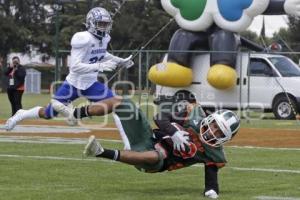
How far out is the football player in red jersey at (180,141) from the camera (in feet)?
24.7

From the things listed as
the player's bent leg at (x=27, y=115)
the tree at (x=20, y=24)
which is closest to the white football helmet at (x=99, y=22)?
the player's bent leg at (x=27, y=115)

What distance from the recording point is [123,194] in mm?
7613

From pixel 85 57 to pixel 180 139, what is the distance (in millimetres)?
3773

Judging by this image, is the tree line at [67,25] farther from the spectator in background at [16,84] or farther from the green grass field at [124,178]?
the green grass field at [124,178]

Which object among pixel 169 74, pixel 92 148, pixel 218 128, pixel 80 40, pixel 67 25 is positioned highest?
pixel 67 25

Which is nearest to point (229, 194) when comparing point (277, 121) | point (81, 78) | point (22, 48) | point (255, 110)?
point (81, 78)

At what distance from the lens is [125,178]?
8867 mm

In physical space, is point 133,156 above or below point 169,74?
below

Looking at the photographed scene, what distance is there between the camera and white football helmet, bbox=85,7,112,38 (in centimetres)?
1066

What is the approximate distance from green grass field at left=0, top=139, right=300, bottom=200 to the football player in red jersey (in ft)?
0.94

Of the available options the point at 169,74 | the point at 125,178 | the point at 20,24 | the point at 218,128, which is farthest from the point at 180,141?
the point at 20,24

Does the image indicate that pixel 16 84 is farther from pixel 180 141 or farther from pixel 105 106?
pixel 180 141

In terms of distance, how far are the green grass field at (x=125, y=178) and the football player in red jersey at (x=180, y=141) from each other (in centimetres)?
29

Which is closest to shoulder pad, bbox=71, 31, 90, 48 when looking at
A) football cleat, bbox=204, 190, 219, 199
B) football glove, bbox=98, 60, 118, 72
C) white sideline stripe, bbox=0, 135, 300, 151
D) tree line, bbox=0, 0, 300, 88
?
football glove, bbox=98, 60, 118, 72
